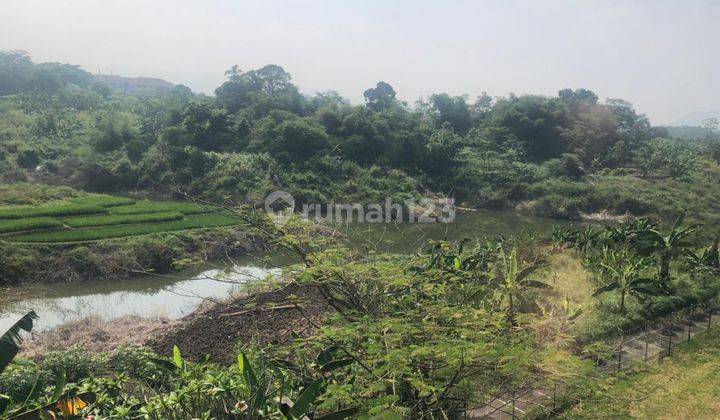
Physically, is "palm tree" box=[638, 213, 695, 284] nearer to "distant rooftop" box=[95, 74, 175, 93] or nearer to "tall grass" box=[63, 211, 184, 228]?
"tall grass" box=[63, 211, 184, 228]

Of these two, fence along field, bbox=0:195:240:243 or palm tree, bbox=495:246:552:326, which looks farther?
fence along field, bbox=0:195:240:243

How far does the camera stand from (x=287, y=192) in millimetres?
29281

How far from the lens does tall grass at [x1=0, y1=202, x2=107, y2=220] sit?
1884 centimetres

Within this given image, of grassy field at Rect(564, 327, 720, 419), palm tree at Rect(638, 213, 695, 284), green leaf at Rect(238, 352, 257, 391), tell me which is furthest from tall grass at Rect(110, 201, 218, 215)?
green leaf at Rect(238, 352, 257, 391)

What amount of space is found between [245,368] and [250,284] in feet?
3.71

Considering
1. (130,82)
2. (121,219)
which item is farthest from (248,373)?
(130,82)

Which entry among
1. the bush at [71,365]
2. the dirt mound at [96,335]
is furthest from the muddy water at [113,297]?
the bush at [71,365]

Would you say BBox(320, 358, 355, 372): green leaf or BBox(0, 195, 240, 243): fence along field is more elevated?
BBox(320, 358, 355, 372): green leaf

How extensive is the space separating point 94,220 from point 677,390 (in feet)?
60.3

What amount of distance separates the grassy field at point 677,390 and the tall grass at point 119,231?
963 cm

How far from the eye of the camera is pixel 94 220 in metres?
19.3

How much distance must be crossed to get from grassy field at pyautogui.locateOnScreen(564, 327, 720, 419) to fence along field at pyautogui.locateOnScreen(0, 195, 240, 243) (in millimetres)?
11139

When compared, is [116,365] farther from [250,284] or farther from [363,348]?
[363,348]

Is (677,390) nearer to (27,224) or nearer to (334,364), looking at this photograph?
(334,364)
